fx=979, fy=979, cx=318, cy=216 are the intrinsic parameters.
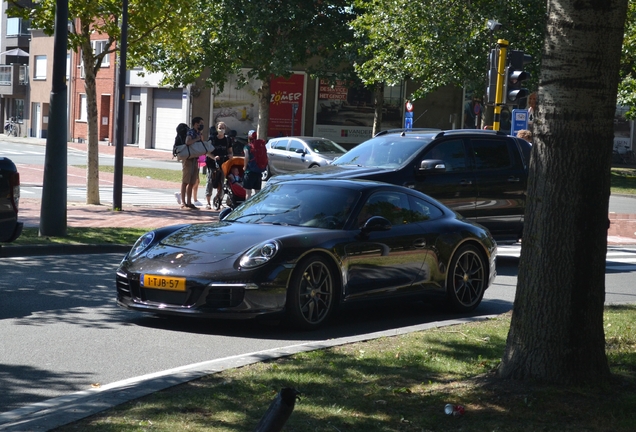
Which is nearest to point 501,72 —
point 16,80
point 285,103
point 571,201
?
point 571,201

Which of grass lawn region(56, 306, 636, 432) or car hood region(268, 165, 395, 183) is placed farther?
car hood region(268, 165, 395, 183)

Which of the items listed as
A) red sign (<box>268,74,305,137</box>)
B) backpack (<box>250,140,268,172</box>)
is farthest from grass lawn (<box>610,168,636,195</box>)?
backpack (<box>250,140,268,172</box>)

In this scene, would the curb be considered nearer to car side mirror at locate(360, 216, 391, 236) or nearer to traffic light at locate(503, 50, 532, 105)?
car side mirror at locate(360, 216, 391, 236)

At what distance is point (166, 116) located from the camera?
54781 mm

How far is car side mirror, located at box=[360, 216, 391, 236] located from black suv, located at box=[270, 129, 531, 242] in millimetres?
4451

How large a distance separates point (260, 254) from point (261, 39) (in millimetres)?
32673

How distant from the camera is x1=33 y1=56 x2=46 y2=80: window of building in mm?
67625

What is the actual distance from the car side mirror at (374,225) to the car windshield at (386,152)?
4.82 metres

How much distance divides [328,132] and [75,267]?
43520mm

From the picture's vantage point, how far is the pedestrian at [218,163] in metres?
20.9

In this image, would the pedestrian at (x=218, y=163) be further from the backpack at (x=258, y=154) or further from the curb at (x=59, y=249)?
the curb at (x=59, y=249)

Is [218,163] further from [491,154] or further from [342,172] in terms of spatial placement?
[342,172]

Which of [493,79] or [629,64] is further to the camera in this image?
[629,64]

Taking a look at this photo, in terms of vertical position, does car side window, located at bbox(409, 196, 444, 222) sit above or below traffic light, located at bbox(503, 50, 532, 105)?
below
